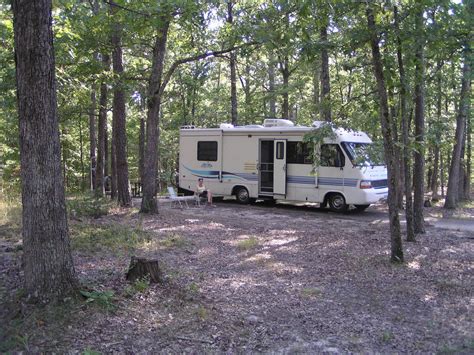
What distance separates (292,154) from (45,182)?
11181 millimetres

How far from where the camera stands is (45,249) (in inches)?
171

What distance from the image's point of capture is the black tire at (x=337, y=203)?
46.3 ft

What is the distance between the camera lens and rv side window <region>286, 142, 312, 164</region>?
1452cm

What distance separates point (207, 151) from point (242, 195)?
2.08m

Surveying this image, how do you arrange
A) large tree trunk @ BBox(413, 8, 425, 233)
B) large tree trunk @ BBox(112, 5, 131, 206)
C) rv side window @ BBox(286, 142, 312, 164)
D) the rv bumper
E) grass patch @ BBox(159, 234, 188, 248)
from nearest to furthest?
grass patch @ BBox(159, 234, 188, 248), large tree trunk @ BBox(413, 8, 425, 233), large tree trunk @ BBox(112, 5, 131, 206), the rv bumper, rv side window @ BBox(286, 142, 312, 164)

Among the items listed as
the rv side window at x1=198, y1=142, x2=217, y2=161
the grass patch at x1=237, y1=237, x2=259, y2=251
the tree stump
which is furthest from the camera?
the rv side window at x1=198, y1=142, x2=217, y2=161

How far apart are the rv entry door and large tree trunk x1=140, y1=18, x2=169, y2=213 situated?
4439 mm

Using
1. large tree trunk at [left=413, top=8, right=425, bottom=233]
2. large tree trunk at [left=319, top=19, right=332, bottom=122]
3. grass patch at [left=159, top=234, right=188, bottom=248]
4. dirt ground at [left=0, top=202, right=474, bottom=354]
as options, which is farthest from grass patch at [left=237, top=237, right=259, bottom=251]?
large tree trunk at [left=413, top=8, right=425, bottom=233]

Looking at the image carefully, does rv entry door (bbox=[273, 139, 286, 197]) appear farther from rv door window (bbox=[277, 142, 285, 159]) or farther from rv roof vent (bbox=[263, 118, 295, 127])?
rv roof vent (bbox=[263, 118, 295, 127])

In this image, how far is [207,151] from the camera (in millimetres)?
16750

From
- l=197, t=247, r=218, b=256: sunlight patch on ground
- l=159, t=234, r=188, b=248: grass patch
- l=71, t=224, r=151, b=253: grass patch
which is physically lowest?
l=197, t=247, r=218, b=256: sunlight patch on ground

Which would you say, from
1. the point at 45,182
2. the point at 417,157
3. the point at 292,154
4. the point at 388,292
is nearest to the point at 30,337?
the point at 45,182

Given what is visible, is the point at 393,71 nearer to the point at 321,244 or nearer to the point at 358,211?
the point at 321,244

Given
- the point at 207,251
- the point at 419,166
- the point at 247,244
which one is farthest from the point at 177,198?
the point at 419,166
